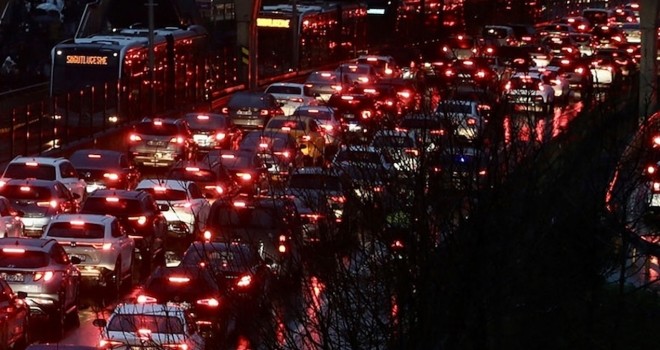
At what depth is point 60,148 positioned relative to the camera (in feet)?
155

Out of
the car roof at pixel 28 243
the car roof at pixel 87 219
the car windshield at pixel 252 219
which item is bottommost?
the car roof at pixel 87 219

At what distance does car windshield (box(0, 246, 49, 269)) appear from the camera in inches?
1045

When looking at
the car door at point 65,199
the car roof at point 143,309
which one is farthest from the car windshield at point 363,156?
the car door at point 65,199

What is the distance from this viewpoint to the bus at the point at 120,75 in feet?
167

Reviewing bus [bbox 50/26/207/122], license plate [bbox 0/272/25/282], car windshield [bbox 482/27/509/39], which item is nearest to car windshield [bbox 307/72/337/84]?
bus [bbox 50/26/207/122]

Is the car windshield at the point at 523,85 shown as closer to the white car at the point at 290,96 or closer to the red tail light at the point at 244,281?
the red tail light at the point at 244,281

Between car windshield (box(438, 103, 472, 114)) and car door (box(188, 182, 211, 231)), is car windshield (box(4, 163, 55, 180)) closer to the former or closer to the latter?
car door (box(188, 182, 211, 231))

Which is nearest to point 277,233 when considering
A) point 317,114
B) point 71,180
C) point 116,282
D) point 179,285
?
point 179,285

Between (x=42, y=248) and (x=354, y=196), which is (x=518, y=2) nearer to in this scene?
(x=42, y=248)

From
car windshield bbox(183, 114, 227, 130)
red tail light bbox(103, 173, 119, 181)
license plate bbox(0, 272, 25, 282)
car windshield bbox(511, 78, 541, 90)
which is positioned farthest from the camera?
car windshield bbox(183, 114, 227, 130)

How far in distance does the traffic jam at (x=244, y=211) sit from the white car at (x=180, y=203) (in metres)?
0.06

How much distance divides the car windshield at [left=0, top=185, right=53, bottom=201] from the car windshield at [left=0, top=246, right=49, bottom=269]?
7.63 m

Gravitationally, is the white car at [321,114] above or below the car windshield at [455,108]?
below

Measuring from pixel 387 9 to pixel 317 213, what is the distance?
76635 mm
